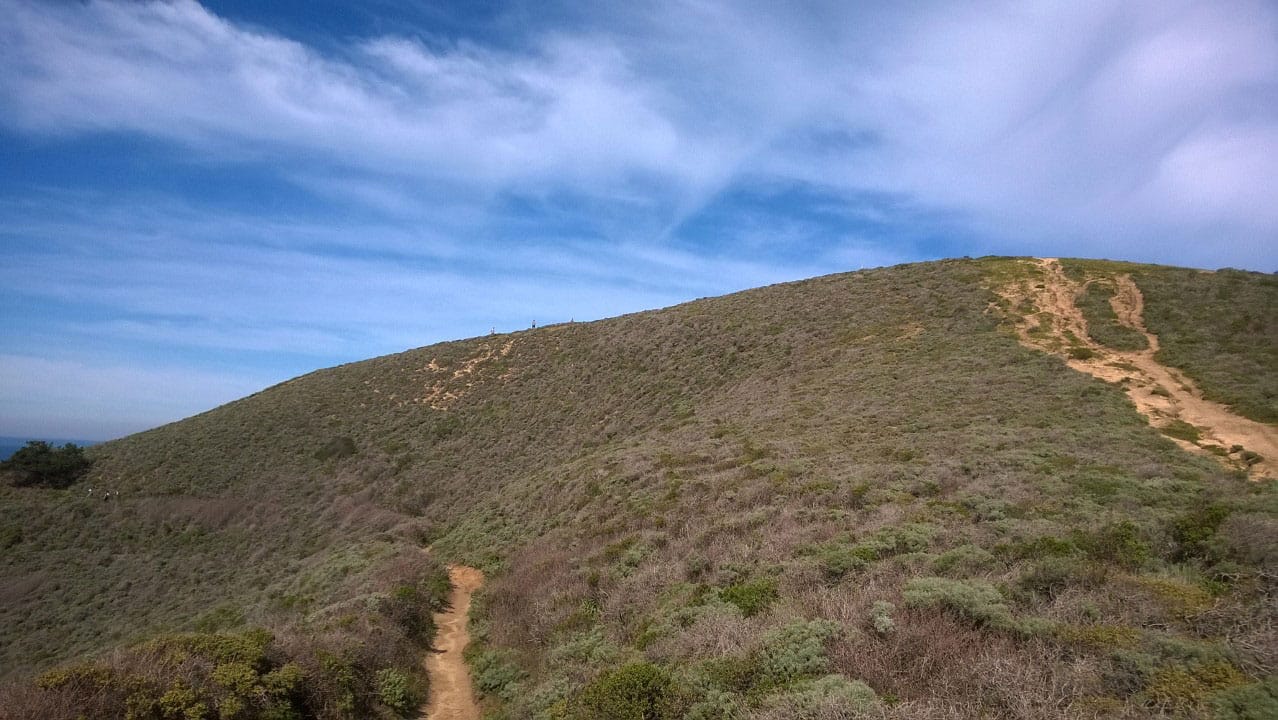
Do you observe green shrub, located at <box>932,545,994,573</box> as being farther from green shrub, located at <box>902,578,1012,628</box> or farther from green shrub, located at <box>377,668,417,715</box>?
green shrub, located at <box>377,668,417,715</box>

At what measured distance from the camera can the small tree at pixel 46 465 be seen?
124 feet

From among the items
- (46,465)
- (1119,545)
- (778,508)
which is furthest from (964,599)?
(46,465)

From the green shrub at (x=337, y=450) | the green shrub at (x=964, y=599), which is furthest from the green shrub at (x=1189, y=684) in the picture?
the green shrub at (x=337, y=450)

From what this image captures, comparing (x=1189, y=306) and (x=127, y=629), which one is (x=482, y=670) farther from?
(x=1189, y=306)

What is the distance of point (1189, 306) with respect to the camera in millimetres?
26719

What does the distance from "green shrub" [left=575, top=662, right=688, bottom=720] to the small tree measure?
154 ft

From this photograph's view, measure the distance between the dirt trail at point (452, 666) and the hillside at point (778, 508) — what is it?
0.48 metres

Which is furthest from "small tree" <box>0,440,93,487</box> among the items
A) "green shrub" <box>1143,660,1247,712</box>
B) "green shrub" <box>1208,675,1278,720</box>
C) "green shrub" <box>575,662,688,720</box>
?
"green shrub" <box>1208,675,1278,720</box>

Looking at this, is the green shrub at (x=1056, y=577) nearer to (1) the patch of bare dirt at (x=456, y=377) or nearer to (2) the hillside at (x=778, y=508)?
(2) the hillside at (x=778, y=508)

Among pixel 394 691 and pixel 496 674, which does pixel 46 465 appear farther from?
pixel 496 674

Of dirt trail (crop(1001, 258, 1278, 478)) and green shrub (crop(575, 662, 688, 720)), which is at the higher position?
dirt trail (crop(1001, 258, 1278, 478))

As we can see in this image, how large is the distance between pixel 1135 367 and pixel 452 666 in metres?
24.7

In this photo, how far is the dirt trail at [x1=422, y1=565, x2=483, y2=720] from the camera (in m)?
10.8

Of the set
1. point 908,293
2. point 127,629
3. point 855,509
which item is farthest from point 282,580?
point 908,293
